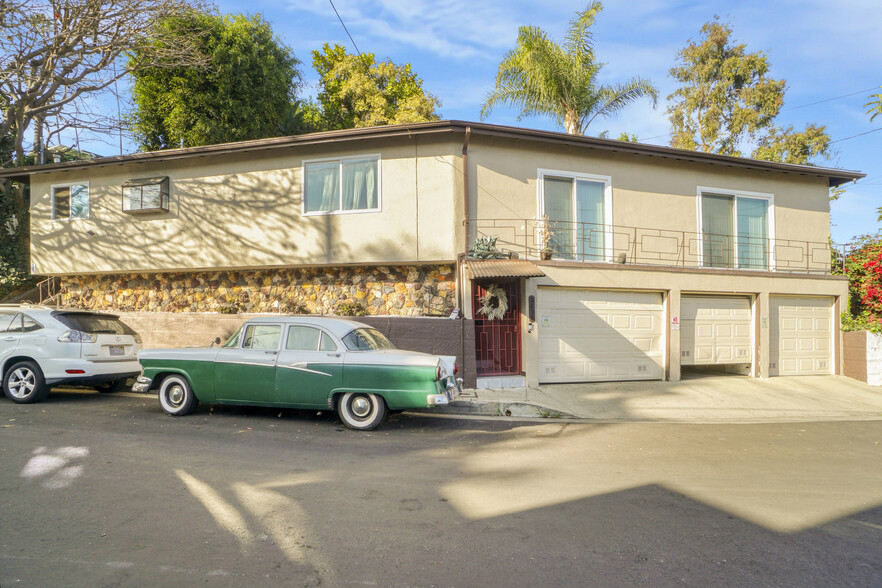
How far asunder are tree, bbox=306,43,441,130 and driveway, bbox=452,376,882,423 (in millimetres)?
15638

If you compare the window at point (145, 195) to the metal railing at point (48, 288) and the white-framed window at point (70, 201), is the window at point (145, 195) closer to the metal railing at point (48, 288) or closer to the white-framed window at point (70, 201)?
the white-framed window at point (70, 201)

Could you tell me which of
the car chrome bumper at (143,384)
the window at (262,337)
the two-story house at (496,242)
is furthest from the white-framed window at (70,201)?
the window at (262,337)

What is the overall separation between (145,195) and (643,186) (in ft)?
42.6

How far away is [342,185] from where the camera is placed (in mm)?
13086

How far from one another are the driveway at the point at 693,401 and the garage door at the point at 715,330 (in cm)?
60

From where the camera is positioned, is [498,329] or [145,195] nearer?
[498,329]

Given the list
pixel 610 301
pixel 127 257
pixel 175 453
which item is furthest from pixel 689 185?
pixel 127 257

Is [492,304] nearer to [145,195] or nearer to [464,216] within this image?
[464,216]

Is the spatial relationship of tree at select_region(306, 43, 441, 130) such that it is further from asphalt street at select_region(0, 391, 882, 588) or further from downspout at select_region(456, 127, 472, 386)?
asphalt street at select_region(0, 391, 882, 588)

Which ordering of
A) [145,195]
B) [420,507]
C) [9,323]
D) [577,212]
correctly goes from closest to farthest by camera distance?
[420,507]
[9,323]
[577,212]
[145,195]

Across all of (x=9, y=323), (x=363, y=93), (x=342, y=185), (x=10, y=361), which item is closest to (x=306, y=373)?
(x=10, y=361)

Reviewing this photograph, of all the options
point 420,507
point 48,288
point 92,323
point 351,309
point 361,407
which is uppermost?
point 48,288

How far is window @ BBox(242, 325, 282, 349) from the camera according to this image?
8.30 metres

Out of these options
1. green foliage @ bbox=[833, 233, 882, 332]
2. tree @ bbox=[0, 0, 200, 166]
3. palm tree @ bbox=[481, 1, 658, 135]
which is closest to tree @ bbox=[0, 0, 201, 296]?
tree @ bbox=[0, 0, 200, 166]
